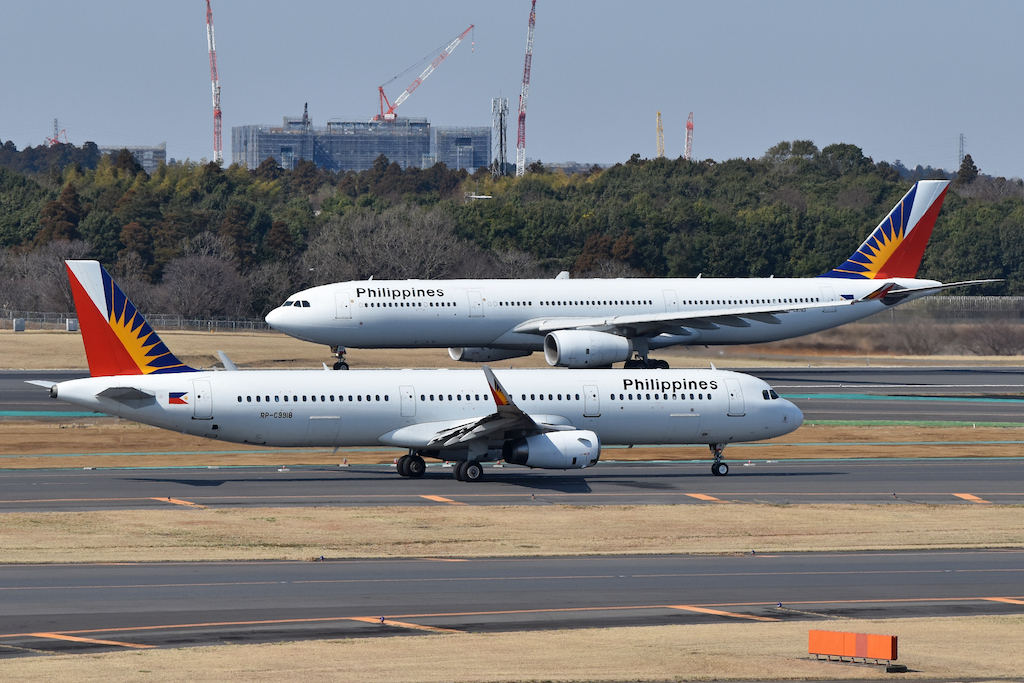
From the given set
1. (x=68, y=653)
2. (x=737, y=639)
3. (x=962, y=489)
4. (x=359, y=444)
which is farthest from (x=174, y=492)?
(x=962, y=489)

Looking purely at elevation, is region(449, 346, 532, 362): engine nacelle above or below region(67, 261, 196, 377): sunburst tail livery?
below

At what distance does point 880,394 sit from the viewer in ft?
247

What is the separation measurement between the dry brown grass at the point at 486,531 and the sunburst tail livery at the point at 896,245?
42.2 m

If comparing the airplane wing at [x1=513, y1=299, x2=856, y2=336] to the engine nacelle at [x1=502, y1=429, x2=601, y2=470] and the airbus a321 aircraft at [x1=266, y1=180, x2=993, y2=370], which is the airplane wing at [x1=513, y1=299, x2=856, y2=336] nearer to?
the airbus a321 aircraft at [x1=266, y1=180, x2=993, y2=370]

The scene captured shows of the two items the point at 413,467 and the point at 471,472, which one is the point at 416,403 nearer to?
the point at 413,467

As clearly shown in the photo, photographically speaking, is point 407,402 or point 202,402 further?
point 407,402

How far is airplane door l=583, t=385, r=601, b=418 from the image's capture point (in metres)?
46.6

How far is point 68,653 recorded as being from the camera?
22.5 m

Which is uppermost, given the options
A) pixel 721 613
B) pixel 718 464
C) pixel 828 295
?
pixel 828 295

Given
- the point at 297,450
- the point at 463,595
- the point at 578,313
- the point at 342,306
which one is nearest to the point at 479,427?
the point at 297,450

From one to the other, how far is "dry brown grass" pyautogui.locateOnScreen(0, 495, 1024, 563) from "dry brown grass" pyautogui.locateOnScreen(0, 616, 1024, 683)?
8902 mm

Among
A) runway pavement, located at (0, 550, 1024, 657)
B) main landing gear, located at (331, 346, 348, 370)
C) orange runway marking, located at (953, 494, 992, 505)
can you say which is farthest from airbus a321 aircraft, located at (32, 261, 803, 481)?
main landing gear, located at (331, 346, 348, 370)

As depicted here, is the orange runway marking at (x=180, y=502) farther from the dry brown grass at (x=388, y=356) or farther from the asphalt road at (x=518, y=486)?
the dry brown grass at (x=388, y=356)

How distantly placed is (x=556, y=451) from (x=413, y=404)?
5.19 metres
